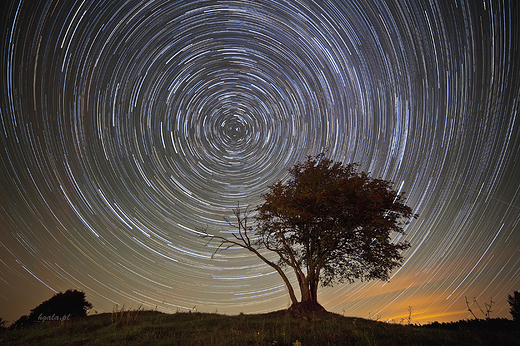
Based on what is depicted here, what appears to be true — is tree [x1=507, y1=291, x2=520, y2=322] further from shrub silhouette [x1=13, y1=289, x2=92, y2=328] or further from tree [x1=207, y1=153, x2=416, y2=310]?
shrub silhouette [x1=13, y1=289, x2=92, y2=328]

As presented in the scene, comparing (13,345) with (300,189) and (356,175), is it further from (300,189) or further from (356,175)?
(356,175)

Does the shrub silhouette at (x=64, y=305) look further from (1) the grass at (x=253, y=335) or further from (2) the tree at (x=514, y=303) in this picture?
(2) the tree at (x=514, y=303)

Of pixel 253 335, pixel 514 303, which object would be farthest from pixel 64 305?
pixel 514 303

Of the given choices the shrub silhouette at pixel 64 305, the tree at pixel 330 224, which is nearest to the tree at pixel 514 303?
the tree at pixel 330 224

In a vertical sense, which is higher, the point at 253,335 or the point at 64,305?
the point at 64,305

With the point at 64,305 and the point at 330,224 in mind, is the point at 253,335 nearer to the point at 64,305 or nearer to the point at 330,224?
the point at 330,224

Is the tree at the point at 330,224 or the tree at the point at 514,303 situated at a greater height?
the tree at the point at 330,224

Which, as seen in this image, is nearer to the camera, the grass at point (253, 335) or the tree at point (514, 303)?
the grass at point (253, 335)

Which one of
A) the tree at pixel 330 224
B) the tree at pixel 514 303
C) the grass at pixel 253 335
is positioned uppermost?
the tree at pixel 330 224

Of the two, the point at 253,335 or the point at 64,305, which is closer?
the point at 253,335

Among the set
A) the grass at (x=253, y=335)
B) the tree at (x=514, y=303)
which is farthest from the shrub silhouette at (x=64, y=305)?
the tree at (x=514, y=303)

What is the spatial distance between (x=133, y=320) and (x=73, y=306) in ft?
34.0

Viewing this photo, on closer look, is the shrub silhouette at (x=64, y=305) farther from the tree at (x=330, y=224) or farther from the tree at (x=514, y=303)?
the tree at (x=514, y=303)

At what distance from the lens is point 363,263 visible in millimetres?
14914
